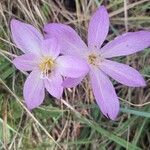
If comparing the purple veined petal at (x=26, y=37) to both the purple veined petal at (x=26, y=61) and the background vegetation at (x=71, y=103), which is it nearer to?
the purple veined petal at (x=26, y=61)

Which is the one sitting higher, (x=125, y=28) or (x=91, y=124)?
→ (x=125, y=28)

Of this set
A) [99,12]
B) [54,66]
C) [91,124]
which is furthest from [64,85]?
[91,124]

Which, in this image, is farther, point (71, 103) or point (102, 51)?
point (71, 103)

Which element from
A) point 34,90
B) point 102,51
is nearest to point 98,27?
point 102,51

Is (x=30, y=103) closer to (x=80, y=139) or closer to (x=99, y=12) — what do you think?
(x=99, y=12)

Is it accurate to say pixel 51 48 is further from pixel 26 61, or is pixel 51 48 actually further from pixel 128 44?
pixel 128 44

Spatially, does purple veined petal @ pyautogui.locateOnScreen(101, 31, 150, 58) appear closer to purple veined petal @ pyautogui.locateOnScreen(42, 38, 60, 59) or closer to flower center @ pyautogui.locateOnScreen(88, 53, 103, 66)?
flower center @ pyautogui.locateOnScreen(88, 53, 103, 66)
